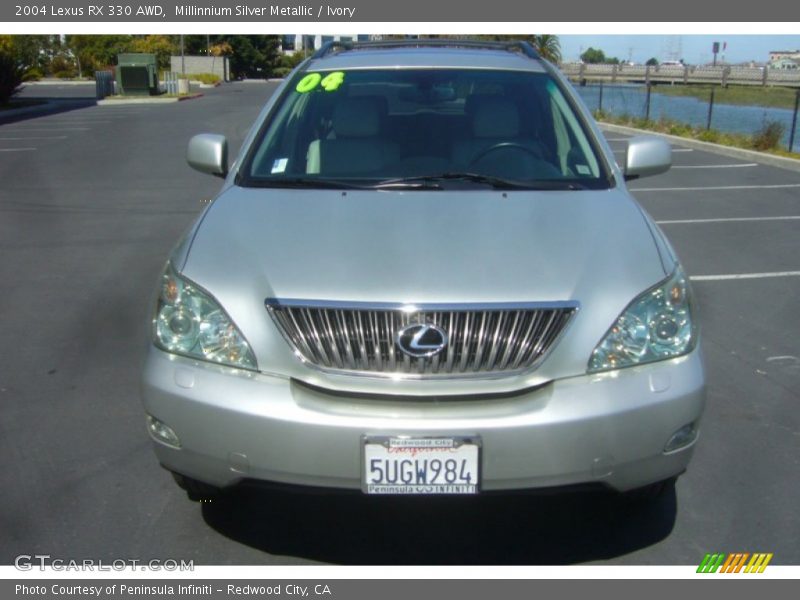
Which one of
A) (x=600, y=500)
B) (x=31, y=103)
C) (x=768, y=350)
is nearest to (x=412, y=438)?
(x=600, y=500)

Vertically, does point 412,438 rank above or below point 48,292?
above

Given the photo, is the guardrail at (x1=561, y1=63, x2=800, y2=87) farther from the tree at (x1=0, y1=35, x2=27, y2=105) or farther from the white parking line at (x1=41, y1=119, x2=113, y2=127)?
the tree at (x1=0, y1=35, x2=27, y2=105)

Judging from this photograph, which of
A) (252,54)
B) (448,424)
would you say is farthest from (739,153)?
(252,54)

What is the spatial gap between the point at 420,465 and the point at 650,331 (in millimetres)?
903

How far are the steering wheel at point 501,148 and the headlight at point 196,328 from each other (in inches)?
65.8

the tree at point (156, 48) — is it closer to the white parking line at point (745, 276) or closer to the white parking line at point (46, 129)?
the white parking line at point (46, 129)

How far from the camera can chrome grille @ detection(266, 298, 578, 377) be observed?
9.90ft

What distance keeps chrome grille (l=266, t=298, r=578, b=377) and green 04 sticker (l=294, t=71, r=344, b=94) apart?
6.83ft

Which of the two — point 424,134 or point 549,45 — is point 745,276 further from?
point 549,45

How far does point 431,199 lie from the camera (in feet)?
12.7

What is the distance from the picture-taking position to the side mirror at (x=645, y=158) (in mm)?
4645

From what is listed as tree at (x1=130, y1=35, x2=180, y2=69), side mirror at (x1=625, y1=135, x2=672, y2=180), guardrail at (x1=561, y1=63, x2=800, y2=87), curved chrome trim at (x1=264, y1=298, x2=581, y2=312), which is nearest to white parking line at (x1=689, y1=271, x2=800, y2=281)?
side mirror at (x1=625, y1=135, x2=672, y2=180)

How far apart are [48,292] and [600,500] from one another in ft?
15.5

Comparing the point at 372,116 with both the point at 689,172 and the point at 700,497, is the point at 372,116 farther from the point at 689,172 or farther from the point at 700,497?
the point at 689,172
